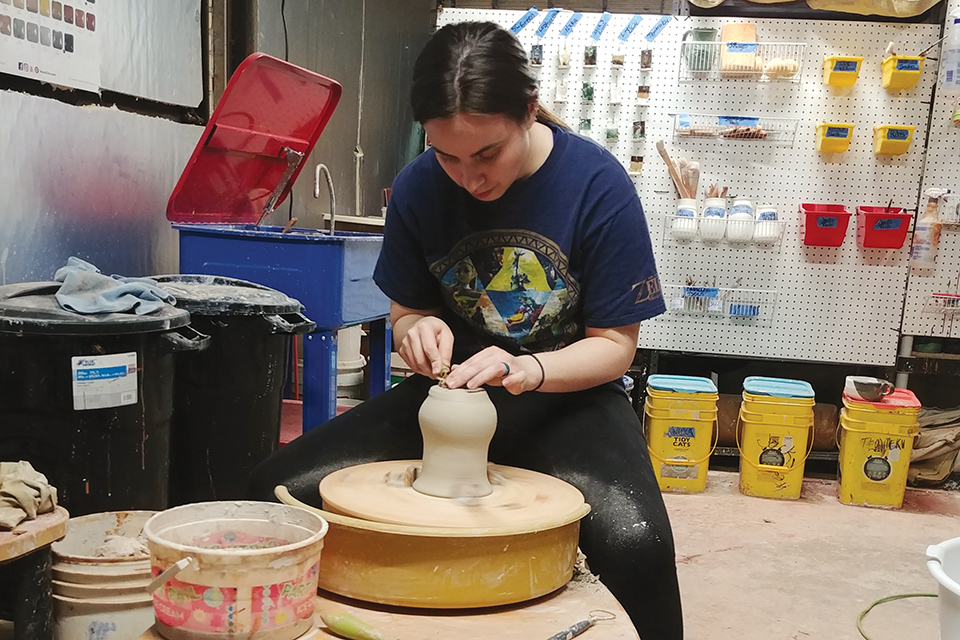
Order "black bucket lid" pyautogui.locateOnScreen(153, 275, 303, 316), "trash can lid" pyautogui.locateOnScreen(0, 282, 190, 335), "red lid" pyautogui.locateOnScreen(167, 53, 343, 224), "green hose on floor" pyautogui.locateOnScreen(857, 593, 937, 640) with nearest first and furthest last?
"trash can lid" pyautogui.locateOnScreen(0, 282, 190, 335) < "black bucket lid" pyautogui.locateOnScreen(153, 275, 303, 316) < "green hose on floor" pyautogui.locateOnScreen(857, 593, 937, 640) < "red lid" pyautogui.locateOnScreen(167, 53, 343, 224)

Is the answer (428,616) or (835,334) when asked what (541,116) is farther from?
(835,334)

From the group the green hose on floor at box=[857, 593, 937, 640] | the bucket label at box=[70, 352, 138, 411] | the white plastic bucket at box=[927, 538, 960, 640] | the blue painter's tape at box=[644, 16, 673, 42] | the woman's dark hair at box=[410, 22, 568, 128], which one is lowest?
the green hose on floor at box=[857, 593, 937, 640]

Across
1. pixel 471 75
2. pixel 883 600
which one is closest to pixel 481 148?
pixel 471 75

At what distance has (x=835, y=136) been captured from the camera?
3.74 meters

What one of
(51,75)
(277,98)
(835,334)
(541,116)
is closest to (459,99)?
(541,116)

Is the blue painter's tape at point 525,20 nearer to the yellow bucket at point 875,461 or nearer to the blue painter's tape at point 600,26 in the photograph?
the blue painter's tape at point 600,26

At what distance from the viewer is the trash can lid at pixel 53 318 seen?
159 cm

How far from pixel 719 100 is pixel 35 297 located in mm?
3175

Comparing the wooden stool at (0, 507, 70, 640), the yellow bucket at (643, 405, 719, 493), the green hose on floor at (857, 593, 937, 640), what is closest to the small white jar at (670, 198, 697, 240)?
the yellow bucket at (643, 405, 719, 493)

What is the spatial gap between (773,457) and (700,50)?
1934 mm

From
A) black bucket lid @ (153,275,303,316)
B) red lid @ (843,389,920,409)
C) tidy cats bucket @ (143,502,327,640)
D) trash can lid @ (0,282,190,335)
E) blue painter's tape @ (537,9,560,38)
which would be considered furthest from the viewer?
blue painter's tape @ (537,9,560,38)

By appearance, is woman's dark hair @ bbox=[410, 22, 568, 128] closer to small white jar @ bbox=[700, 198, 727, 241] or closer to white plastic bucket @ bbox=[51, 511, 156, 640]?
white plastic bucket @ bbox=[51, 511, 156, 640]

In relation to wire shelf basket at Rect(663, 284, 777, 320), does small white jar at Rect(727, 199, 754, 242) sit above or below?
above

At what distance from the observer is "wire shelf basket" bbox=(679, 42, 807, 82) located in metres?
3.79
